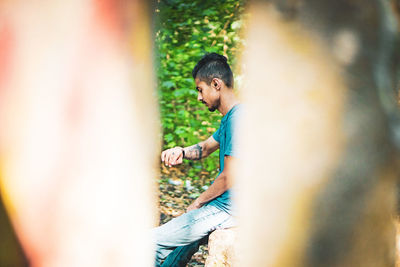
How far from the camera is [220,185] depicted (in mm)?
2180

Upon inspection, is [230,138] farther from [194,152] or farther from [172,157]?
Result: [194,152]

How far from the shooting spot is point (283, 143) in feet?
3.14

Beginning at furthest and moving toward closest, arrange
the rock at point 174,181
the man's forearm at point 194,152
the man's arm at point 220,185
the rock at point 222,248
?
the rock at point 174,181 < the man's forearm at point 194,152 < the man's arm at point 220,185 < the rock at point 222,248

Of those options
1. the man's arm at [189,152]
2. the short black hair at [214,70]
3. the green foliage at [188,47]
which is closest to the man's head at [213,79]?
the short black hair at [214,70]

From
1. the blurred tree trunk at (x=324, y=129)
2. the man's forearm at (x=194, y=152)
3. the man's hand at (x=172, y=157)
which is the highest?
the blurred tree trunk at (x=324, y=129)

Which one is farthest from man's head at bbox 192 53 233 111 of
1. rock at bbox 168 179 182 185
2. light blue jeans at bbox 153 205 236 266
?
rock at bbox 168 179 182 185

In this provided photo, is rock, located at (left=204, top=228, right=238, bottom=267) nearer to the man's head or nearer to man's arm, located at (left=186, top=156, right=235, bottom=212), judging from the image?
man's arm, located at (left=186, top=156, right=235, bottom=212)

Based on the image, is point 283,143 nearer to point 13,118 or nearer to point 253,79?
point 253,79

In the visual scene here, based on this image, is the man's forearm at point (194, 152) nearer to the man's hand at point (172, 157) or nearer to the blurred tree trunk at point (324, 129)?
the man's hand at point (172, 157)

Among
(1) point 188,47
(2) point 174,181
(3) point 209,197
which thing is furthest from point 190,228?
(1) point 188,47

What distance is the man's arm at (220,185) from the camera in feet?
6.77

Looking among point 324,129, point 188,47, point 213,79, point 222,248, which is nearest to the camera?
point 324,129

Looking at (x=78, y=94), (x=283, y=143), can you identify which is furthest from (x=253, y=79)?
(x=78, y=94)

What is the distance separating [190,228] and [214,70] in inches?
43.4
